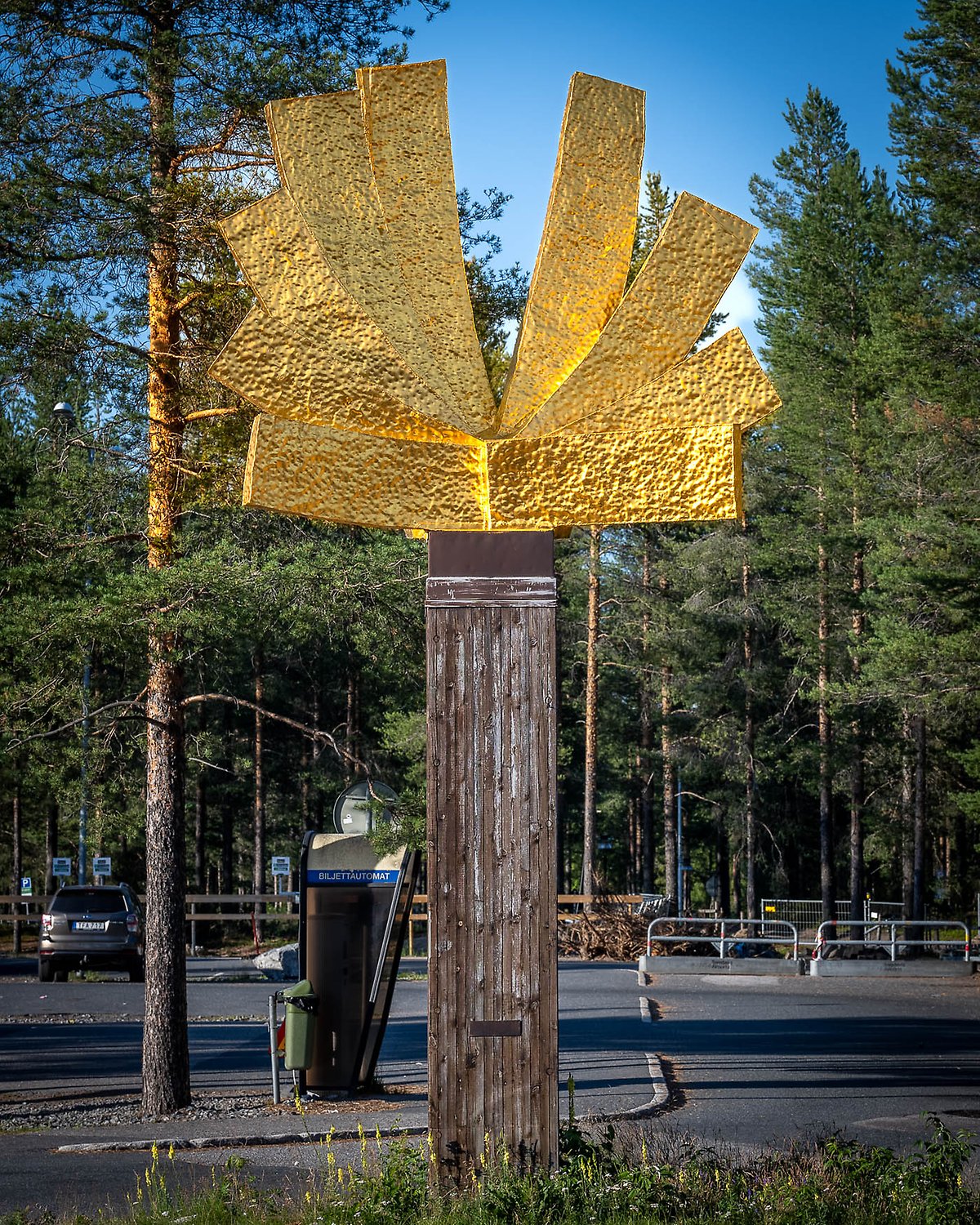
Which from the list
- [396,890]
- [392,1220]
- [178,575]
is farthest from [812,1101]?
[178,575]

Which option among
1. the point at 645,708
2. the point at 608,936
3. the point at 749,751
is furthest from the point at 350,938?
the point at 645,708

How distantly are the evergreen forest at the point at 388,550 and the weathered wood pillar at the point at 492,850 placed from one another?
328cm


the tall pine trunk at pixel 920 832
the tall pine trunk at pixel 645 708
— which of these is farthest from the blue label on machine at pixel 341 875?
the tall pine trunk at pixel 645 708

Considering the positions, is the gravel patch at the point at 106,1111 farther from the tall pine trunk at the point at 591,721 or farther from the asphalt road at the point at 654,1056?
the tall pine trunk at the point at 591,721

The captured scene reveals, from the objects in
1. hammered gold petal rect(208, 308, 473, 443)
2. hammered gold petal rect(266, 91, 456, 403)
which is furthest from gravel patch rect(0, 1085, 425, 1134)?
hammered gold petal rect(266, 91, 456, 403)

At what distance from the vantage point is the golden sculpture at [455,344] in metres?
7.18

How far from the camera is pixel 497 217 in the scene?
11.6 metres

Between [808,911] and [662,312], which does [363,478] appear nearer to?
[662,312]

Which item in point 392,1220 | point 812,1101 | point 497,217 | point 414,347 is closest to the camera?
point 392,1220

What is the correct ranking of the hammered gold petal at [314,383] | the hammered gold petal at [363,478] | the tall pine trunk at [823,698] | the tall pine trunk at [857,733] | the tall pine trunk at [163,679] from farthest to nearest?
the tall pine trunk at [823,698] < the tall pine trunk at [857,733] < the tall pine trunk at [163,679] < the hammered gold petal at [314,383] < the hammered gold petal at [363,478]

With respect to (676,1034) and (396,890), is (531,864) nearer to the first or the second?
(396,890)

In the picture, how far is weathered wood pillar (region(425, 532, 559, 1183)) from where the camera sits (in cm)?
668

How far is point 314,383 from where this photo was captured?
7.21 meters

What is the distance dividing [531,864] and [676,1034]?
918 cm
